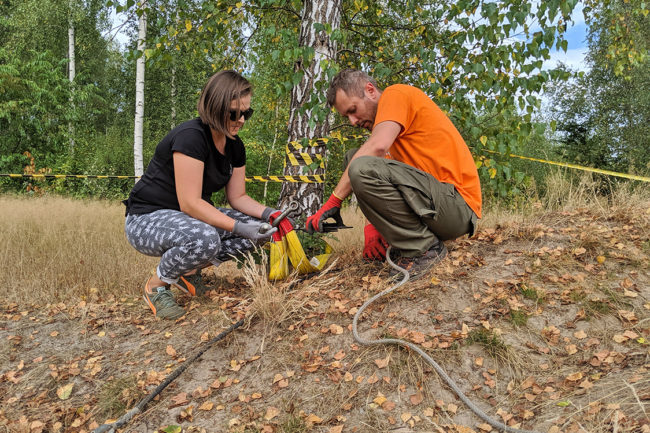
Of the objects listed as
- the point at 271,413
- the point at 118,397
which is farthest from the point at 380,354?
the point at 118,397

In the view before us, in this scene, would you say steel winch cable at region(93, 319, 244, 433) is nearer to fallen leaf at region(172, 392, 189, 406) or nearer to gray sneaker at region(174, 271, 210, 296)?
fallen leaf at region(172, 392, 189, 406)

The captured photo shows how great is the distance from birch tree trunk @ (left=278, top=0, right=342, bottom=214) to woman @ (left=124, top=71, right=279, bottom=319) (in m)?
0.75

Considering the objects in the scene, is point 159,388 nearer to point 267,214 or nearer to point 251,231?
point 251,231

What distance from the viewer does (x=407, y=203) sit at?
2684mm

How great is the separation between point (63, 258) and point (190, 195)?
2.48 meters

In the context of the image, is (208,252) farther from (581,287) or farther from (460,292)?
(581,287)

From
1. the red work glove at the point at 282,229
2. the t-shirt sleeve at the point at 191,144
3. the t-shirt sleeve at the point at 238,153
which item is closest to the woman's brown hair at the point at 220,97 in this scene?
the t-shirt sleeve at the point at 191,144

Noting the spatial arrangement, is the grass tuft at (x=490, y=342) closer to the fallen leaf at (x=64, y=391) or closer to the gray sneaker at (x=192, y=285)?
the gray sneaker at (x=192, y=285)

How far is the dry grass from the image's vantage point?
3631mm

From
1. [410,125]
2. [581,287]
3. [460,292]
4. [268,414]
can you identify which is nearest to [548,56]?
[410,125]

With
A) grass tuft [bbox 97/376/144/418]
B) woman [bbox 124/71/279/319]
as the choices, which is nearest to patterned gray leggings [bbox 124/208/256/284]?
woman [bbox 124/71/279/319]

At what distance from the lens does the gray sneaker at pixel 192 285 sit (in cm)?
309

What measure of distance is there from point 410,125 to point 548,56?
1.19m

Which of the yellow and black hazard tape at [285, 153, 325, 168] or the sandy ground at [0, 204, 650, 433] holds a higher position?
the yellow and black hazard tape at [285, 153, 325, 168]
